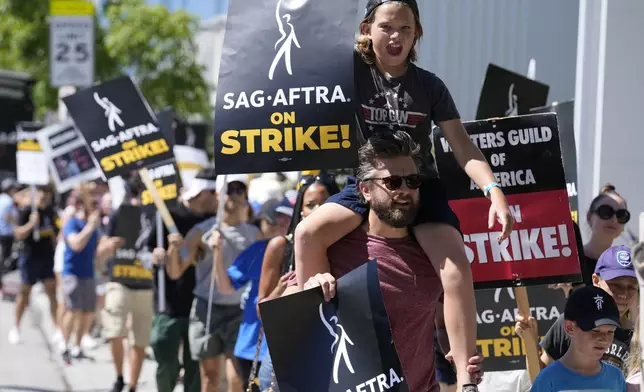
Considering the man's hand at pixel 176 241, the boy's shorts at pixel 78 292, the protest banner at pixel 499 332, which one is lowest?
the boy's shorts at pixel 78 292

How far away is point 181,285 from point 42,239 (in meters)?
7.18

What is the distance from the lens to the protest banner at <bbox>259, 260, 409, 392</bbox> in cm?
504

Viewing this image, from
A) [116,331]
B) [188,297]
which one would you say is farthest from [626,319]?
[116,331]

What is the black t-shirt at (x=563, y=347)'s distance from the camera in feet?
19.6

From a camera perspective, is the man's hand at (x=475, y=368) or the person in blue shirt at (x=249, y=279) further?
the person in blue shirt at (x=249, y=279)

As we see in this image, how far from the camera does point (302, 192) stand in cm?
780

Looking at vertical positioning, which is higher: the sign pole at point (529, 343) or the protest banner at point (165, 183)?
the protest banner at point (165, 183)

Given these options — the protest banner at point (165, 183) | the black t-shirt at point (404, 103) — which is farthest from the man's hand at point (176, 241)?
the black t-shirt at point (404, 103)

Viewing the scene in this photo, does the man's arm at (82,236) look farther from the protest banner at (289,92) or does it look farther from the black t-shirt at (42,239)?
the protest banner at (289,92)

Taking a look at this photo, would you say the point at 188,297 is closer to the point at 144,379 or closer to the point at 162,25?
the point at 144,379

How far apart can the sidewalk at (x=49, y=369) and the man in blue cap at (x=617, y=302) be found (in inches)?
297

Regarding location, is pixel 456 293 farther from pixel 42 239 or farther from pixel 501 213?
pixel 42 239

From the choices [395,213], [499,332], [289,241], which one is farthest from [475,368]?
[289,241]

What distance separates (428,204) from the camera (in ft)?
17.6
